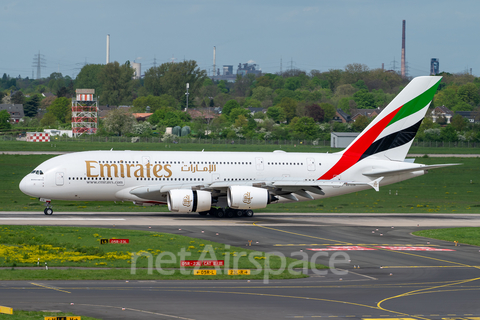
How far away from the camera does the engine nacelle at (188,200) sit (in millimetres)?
43125

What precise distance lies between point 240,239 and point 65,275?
505 inches

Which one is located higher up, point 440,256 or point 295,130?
point 295,130

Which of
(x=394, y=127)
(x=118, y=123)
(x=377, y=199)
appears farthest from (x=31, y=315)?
(x=118, y=123)

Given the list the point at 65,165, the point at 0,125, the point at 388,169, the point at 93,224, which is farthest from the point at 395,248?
the point at 0,125

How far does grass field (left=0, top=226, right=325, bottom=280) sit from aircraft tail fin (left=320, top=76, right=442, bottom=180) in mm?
19524

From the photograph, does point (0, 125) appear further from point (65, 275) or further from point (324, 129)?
point (65, 275)

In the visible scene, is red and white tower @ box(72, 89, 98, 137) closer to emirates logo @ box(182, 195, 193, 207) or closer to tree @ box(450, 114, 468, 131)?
tree @ box(450, 114, 468, 131)

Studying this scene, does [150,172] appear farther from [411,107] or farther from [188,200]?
[411,107]

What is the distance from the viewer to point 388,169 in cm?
4956

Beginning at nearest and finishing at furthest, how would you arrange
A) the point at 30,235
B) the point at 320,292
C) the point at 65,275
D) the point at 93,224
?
the point at 320,292
the point at 65,275
the point at 30,235
the point at 93,224

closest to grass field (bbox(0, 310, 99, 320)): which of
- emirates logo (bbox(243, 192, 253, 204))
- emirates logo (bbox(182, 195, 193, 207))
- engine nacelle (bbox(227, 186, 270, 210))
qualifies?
emirates logo (bbox(182, 195, 193, 207))

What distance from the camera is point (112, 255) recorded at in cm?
2947

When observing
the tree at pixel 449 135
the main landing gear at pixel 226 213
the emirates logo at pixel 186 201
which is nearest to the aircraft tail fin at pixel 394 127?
the main landing gear at pixel 226 213

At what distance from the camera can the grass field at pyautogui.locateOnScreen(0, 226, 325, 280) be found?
25.7 metres
